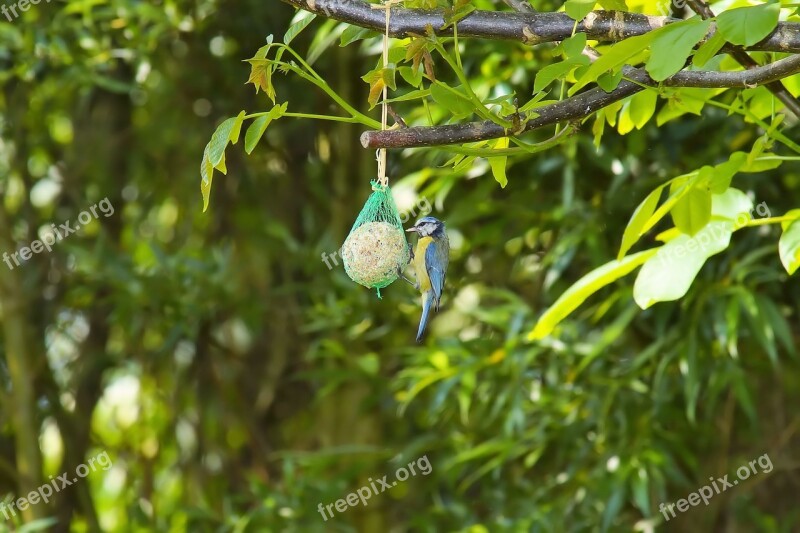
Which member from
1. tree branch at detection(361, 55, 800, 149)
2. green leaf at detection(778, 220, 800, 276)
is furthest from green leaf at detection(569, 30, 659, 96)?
green leaf at detection(778, 220, 800, 276)

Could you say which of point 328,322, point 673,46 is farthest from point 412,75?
point 328,322

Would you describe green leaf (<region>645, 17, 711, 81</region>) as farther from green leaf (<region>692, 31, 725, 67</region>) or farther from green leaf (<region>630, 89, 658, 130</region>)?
green leaf (<region>630, 89, 658, 130</region>)

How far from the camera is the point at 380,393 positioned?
9.78 feet

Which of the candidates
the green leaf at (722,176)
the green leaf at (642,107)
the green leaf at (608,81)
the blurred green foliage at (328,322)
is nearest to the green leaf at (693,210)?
the green leaf at (722,176)

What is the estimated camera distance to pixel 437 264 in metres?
1.73

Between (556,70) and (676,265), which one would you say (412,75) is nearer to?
(556,70)

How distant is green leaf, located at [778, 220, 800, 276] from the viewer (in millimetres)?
1231

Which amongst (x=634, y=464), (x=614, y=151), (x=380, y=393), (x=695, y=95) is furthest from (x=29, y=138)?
(x=695, y=95)

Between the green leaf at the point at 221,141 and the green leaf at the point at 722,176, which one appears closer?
→ the green leaf at the point at 221,141

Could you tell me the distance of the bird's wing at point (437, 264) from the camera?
1.72 metres

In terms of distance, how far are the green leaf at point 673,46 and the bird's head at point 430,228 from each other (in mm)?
820

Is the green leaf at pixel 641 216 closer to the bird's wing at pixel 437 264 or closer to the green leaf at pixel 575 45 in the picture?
the green leaf at pixel 575 45

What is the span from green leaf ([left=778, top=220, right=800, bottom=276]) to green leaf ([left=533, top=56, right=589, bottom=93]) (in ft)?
1.40

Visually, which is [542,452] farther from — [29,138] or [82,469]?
[29,138]
